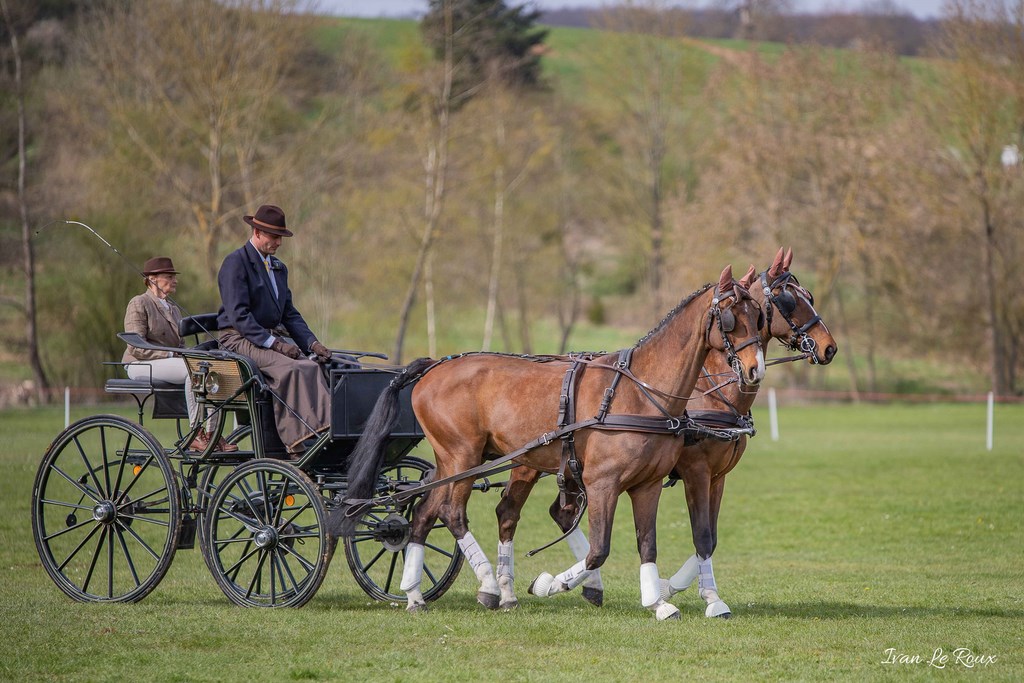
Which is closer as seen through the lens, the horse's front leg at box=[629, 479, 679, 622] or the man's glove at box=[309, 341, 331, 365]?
the horse's front leg at box=[629, 479, 679, 622]

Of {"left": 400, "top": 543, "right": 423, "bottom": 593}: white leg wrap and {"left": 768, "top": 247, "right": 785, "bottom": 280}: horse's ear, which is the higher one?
{"left": 768, "top": 247, "right": 785, "bottom": 280}: horse's ear

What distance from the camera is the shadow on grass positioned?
25.0ft

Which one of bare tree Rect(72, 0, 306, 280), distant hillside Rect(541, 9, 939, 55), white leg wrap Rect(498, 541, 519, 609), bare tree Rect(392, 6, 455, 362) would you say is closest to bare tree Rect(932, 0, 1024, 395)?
distant hillside Rect(541, 9, 939, 55)

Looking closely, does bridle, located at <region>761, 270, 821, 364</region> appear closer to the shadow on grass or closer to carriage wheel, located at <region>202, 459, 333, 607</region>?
the shadow on grass

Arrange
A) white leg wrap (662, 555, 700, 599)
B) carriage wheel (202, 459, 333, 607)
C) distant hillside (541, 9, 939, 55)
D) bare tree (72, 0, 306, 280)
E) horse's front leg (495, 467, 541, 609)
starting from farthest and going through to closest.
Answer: distant hillside (541, 9, 939, 55), bare tree (72, 0, 306, 280), horse's front leg (495, 467, 541, 609), white leg wrap (662, 555, 700, 599), carriage wheel (202, 459, 333, 607)

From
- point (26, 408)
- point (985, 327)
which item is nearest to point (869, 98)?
point (985, 327)

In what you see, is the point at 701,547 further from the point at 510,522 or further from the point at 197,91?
the point at 197,91

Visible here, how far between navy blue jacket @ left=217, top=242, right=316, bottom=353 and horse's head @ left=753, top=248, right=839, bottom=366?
10.4ft

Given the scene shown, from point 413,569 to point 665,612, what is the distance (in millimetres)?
1651

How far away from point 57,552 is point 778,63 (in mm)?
33119

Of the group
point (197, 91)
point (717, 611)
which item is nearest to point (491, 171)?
point (197, 91)

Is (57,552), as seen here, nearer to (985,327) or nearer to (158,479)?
(158,479)

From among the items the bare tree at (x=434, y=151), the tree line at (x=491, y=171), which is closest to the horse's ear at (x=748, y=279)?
the tree line at (x=491, y=171)

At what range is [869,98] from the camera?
37.8m
